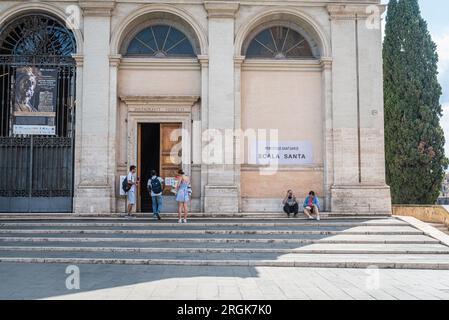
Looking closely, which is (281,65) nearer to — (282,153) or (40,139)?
(282,153)

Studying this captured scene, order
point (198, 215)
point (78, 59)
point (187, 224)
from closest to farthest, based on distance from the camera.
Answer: point (187, 224), point (198, 215), point (78, 59)

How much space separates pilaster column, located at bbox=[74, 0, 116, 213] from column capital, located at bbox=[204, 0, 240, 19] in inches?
135

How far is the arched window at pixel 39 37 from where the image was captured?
18.0m

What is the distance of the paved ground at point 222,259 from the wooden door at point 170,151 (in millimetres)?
2715

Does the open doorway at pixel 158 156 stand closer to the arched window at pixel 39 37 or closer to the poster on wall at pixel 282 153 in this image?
the poster on wall at pixel 282 153

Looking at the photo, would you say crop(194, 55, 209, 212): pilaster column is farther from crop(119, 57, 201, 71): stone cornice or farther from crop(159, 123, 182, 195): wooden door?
crop(159, 123, 182, 195): wooden door

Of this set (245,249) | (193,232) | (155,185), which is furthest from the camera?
(155,185)

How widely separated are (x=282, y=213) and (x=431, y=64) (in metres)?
13.0

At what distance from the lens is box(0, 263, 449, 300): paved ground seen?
25.4ft

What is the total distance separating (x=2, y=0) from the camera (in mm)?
17781

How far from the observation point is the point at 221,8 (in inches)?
696

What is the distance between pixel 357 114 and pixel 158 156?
24.1ft

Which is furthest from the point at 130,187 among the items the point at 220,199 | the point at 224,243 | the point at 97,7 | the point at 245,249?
the point at 97,7
